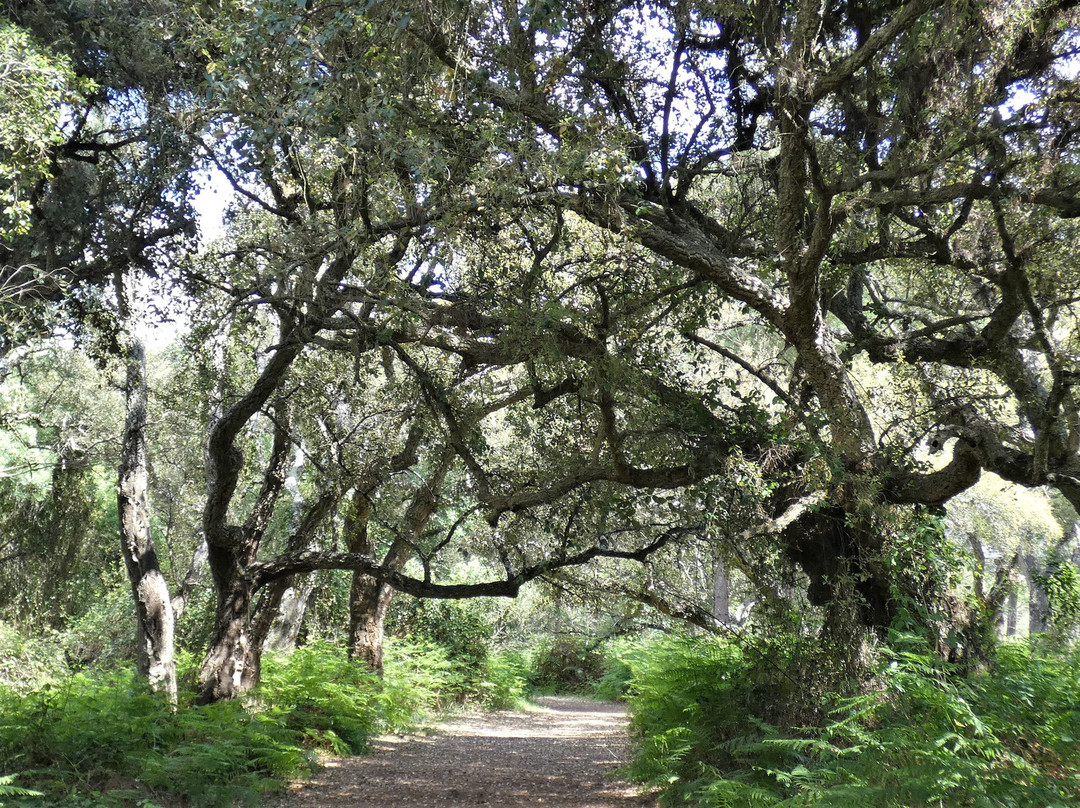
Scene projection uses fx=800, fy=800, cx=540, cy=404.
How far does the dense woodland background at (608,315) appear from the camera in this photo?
5.62 metres

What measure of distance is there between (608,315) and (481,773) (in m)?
5.81

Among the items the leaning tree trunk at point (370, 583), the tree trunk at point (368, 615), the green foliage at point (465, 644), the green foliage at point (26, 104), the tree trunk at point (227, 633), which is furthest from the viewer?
the green foliage at point (465, 644)

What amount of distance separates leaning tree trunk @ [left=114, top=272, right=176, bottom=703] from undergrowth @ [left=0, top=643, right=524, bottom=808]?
0.37 meters

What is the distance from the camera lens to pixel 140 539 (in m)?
8.67

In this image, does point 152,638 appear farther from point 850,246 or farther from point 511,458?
point 850,246

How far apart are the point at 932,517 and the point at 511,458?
531cm

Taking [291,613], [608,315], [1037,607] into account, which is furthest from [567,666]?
[608,315]

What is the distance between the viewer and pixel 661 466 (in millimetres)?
8047

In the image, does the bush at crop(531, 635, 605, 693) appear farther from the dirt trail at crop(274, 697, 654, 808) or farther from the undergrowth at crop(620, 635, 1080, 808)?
the undergrowth at crop(620, 635, 1080, 808)

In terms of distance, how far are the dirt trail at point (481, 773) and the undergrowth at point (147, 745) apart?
49cm

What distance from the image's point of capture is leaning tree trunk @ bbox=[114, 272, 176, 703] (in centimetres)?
850

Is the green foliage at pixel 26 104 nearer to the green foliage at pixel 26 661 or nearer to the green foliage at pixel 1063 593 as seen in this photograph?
the green foliage at pixel 26 661

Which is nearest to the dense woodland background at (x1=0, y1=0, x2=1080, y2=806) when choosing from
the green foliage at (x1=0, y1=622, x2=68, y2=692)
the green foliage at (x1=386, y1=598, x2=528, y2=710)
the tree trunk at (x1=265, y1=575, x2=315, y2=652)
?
the tree trunk at (x1=265, y1=575, x2=315, y2=652)

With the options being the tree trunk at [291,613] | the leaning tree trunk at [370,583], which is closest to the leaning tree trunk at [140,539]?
the leaning tree trunk at [370,583]
